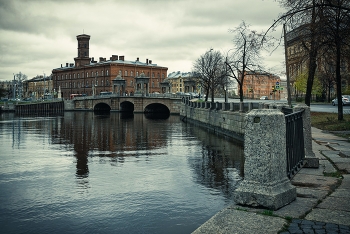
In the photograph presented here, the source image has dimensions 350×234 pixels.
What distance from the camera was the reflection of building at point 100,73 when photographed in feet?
381

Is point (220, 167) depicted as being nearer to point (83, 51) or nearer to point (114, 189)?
point (114, 189)

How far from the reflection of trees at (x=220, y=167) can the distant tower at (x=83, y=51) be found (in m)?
115

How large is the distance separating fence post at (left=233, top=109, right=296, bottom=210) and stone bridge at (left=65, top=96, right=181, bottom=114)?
7047 cm

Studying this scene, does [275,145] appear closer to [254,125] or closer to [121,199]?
[254,125]

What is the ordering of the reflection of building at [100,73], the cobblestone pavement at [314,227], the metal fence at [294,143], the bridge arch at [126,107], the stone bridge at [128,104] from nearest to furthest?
the cobblestone pavement at [314,227]
the metal fence at [294,143]
the stone bridge at [128,104]
the bridge arch at [126,107]
the reflection of building at [100,73]

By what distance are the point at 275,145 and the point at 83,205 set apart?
222 inches

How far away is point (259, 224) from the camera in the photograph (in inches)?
216

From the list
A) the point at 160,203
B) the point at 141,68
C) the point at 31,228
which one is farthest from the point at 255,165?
the point at 141,68

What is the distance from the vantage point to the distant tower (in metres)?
130

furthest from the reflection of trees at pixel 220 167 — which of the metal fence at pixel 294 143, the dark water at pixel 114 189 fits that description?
the metal fence at pixel 294 143

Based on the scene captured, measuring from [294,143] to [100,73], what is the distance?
4495 inches

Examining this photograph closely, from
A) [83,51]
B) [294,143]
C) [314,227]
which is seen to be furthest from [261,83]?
[314,227]

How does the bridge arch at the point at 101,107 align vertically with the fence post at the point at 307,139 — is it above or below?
above

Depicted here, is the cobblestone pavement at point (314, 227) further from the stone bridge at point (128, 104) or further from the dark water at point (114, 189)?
the stone bridge at point (128, 104)
